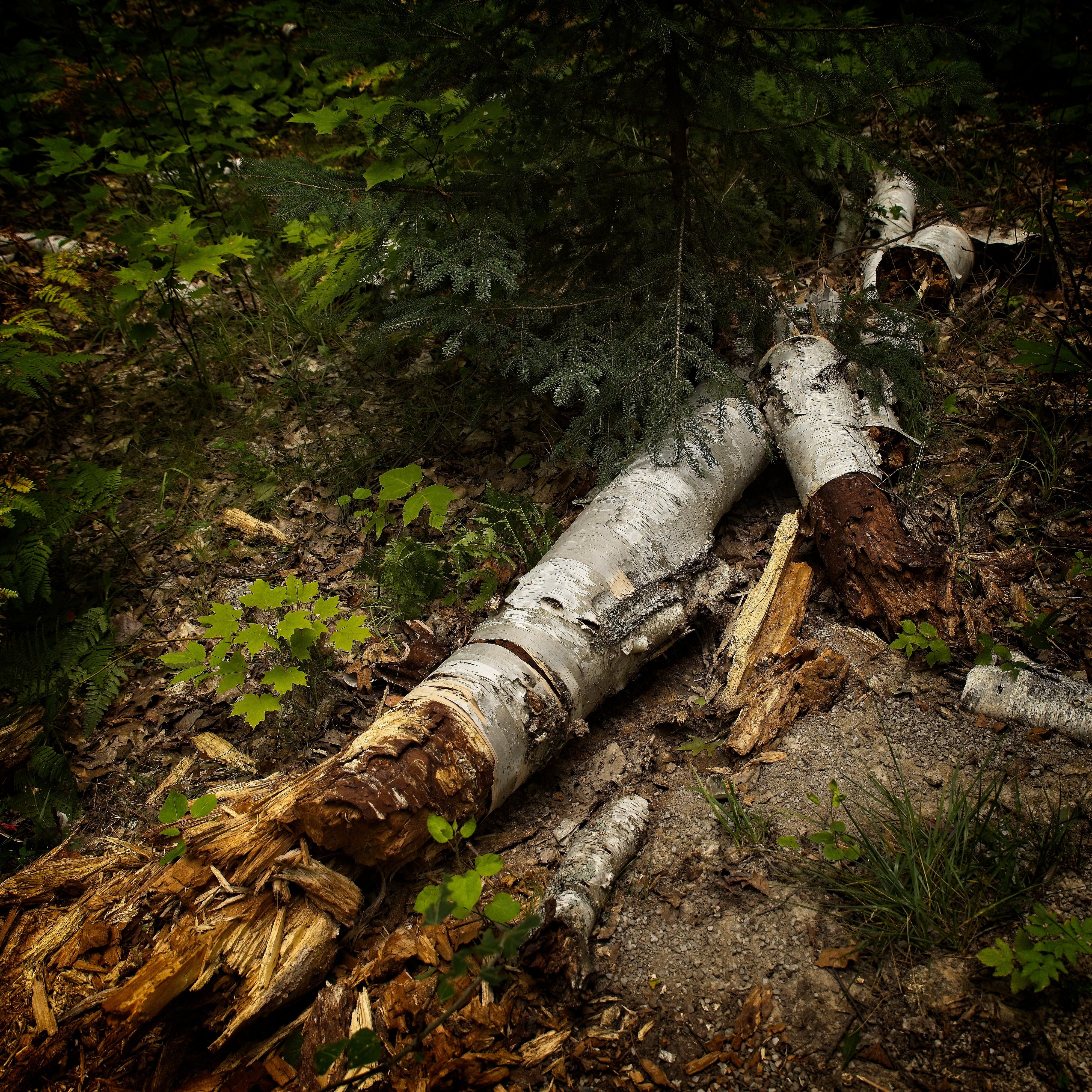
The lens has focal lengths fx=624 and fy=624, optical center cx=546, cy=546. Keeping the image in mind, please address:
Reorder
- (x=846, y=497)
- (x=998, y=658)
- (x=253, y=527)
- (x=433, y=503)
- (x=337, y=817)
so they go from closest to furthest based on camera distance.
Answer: (x=337, y=817)
(x=998, y=658)
(x=846, y=497)
(x=433, y=503)
(x=253, y=527)

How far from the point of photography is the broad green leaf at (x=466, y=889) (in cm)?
162

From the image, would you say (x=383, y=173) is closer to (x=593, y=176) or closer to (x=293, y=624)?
(x=593, y=176)

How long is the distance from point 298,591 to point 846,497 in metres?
2.48

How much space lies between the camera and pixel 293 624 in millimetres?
2521

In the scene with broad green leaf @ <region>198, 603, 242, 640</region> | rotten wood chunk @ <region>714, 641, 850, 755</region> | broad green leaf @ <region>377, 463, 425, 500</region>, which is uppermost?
broad green leaf @ <region>377, 463, 425, 500</region>

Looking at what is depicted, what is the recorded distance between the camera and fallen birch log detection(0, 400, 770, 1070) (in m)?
1.74

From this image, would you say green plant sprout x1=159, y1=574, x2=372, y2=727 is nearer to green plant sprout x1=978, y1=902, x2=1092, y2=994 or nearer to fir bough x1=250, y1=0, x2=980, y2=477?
fir bough x1=250, y1=0, x2=980, y2=477

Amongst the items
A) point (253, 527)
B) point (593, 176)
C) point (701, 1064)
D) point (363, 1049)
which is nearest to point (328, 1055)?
point (363, 1049)

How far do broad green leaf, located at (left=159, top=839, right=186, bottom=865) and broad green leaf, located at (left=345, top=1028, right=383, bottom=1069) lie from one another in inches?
33.0

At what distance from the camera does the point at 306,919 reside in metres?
1.90

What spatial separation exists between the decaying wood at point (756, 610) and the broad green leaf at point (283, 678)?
1.75m

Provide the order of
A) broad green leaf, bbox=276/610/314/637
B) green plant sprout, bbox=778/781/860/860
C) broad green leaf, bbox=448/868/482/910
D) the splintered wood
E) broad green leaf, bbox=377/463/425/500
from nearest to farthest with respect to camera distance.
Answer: broad green leaf, bbox=448/868/482/910, green plant sprout, bbox=778/781/860/860, broad green leaf, bbox=276/610/314/637, the splintered wood, broad green leaf, bbox=377/463/425/500

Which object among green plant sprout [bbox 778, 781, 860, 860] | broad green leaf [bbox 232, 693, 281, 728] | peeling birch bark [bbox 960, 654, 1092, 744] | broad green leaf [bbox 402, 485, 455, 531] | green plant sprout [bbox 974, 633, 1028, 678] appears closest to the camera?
green plant sprout [bbox 778, 781, 860, 860]

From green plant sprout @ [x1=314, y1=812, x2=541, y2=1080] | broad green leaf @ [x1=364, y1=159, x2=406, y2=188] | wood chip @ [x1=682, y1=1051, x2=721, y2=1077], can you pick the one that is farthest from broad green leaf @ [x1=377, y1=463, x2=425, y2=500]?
wood chip @ [x1=682, y1=1051, x2=721, y2=1077]
